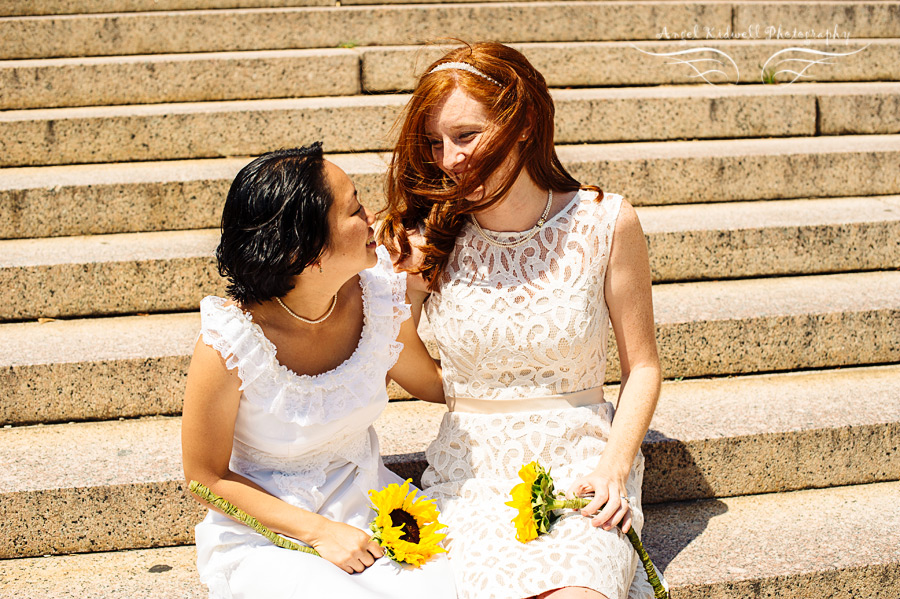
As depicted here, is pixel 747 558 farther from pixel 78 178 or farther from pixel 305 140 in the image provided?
pixel 78 178

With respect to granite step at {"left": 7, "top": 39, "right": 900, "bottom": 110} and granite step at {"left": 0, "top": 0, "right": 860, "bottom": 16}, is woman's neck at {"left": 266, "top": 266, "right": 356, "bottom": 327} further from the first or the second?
granite step at {"left": 0, "top": 0, "right": 860, "bottom": 16}

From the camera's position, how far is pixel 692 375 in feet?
10.7

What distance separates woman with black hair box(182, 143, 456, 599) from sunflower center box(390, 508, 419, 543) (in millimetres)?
78

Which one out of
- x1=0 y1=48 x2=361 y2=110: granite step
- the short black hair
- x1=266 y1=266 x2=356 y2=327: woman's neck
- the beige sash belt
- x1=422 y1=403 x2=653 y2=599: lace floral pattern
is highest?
x1=0 y1=48 x2=361 y2=110: granite step

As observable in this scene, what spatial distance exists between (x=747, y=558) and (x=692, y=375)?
95cm

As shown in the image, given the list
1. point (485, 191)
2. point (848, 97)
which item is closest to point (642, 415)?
point (485, 191)

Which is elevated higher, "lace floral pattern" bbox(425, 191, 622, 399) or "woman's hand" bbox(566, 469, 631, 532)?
"lace floral pattern" bbox(425, 191, 622, 399)

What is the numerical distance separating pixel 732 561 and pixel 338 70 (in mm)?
3380

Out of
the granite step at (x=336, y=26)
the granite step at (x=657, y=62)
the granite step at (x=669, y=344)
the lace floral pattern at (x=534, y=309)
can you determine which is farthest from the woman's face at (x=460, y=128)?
the granite step at (x=336, y=26)

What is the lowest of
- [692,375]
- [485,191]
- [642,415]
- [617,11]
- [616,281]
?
[692,375]

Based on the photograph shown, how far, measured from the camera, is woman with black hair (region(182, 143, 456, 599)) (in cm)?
189

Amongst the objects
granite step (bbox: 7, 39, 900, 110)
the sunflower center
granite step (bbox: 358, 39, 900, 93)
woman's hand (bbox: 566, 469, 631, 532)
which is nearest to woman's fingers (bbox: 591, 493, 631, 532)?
woman's hand (bbox: 566, 469, 631, 532)

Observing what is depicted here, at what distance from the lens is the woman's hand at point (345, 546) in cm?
193

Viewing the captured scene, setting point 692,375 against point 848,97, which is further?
point 848,97
